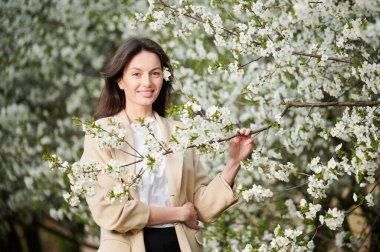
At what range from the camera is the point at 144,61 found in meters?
3.45

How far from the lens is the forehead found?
3.44 metres

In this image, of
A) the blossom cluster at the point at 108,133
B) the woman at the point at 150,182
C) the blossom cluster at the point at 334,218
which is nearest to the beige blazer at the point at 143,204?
the woman at the point at 150,182

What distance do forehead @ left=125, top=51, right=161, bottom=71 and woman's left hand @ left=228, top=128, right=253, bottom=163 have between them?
480 mm

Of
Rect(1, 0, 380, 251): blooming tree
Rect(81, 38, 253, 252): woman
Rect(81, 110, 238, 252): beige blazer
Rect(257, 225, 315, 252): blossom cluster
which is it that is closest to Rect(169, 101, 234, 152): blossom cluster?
Rect(1, 0, 380, 251): blooming tree

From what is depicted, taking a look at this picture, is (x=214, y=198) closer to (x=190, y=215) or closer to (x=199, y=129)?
(x=190, y=215)

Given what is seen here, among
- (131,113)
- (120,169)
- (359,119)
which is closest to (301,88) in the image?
(359,119)

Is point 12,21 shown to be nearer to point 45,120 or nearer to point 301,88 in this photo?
point 45,120

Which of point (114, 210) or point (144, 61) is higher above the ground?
point (144, 61)

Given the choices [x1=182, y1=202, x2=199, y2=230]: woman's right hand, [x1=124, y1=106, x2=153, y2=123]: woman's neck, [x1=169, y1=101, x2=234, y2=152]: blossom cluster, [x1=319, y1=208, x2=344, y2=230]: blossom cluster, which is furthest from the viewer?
[x1=124, y1=106, x2=153, y2=123]: woman's neck

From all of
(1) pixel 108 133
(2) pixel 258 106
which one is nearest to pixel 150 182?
(1) pixel 108 133

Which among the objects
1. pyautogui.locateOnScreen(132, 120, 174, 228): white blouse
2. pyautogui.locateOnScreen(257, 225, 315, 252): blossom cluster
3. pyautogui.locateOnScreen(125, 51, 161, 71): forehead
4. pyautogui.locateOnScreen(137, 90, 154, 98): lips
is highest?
pyautogui.locateOnScreen(125, 51, 161, 71): forehead

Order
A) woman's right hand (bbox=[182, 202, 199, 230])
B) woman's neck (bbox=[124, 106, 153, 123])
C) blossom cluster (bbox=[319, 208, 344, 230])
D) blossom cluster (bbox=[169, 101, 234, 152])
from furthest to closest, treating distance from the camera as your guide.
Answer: woman's neck (bbox=[124, 106, 153, 123]) < blossom cluster (bbox=[319, 208, 344, 230]) < woman's right hand (bbox=[182, 202, 199, 230]) < blossom cluster (bbox=[169, 101, 234, 152])

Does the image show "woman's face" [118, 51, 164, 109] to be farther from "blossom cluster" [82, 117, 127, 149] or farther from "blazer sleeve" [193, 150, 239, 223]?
"blazer sleeve" [193, 150, 239, 223]

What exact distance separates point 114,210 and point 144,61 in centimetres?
68
